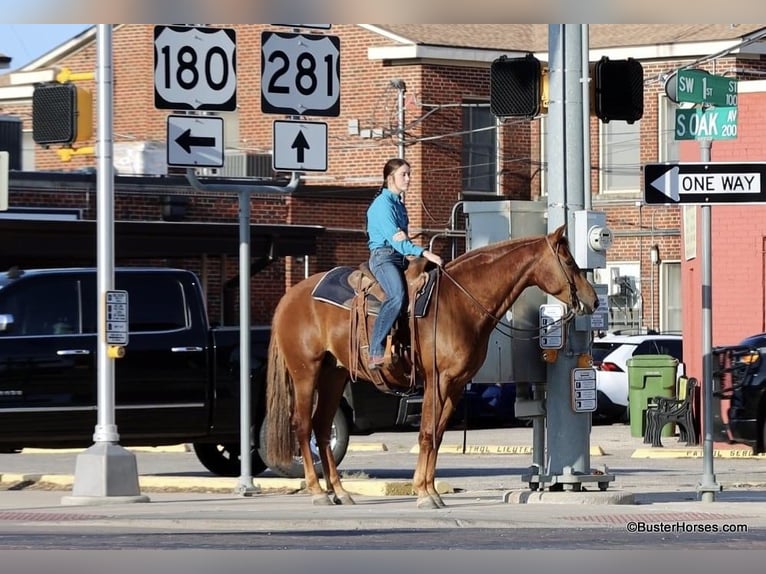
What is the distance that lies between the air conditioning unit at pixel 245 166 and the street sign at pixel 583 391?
83.2ft

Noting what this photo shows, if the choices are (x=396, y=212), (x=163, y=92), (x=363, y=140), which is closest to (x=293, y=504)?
(x=396, y=212)

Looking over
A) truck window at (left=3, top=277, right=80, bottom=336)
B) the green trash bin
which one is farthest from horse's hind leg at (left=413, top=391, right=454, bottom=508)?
the green trash bin

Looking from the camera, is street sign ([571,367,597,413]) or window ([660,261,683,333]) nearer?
street sign ([571,367,597,413])

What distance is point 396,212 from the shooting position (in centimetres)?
1279

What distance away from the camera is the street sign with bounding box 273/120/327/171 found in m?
14.7

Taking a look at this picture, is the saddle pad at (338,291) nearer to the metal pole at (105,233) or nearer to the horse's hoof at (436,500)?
Result: the horse's hoof at (436,500)

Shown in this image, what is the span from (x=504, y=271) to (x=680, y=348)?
57.7 ft

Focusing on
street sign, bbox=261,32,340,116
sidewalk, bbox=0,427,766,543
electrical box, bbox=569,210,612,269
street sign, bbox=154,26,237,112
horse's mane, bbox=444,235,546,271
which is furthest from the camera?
street sign, bbox=261,32,340,116

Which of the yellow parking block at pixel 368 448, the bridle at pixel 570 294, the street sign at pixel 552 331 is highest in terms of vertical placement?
the bridle at pixel 570 294

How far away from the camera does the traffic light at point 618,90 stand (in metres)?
13.1

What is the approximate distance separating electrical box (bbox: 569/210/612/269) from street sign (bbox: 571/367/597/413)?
3.06ft

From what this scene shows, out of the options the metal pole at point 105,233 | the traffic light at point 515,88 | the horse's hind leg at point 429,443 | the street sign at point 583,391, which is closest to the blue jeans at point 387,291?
the horse's hind leg at point 429,443

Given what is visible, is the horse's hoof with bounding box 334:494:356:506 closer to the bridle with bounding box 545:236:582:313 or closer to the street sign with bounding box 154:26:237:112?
the bridle with bounding box 545:236:582:313

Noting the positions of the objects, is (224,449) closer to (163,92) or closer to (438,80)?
(163,92)
